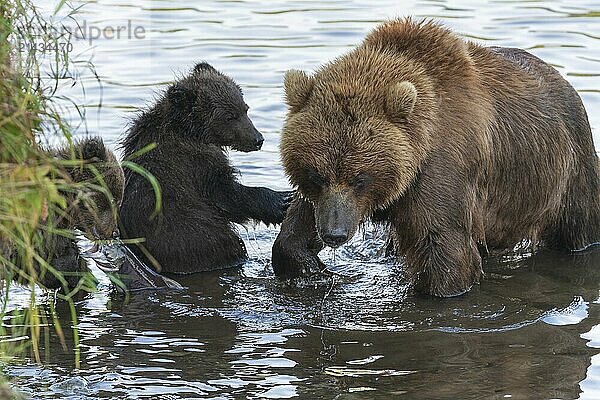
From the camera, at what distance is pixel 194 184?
9.09 meters

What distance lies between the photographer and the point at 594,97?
1267 cm

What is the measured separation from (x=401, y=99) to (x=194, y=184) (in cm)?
231

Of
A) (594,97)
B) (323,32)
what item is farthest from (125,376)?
(323,32)

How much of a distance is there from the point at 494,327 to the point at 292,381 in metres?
1.59

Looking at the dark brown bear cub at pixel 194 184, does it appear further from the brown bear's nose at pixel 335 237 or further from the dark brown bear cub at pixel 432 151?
the brown bear's nose at pixel 335 237

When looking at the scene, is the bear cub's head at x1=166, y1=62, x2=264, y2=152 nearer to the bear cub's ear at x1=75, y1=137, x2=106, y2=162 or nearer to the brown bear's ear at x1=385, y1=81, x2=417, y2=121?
the bear cub's ear at x1=75, y1=137, x2=106, y2=162

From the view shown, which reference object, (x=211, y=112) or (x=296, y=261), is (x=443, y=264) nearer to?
(x=296, y=261)

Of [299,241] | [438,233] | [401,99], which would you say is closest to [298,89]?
[401,99]

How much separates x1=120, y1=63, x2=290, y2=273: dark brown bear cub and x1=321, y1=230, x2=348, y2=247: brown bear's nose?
5.68 ft

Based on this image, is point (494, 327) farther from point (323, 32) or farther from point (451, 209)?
point (323, 32)

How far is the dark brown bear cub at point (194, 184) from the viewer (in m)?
8.82

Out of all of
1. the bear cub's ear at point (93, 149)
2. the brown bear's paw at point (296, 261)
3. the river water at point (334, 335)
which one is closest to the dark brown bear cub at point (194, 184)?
the river water at point (334, 335)

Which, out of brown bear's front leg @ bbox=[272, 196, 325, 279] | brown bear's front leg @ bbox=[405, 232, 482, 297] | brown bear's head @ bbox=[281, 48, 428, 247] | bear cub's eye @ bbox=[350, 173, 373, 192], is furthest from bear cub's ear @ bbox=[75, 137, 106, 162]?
brown bear's front leg @ bbox=[405, 232, 482, 297]

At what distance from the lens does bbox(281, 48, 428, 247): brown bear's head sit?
24.1 ft
